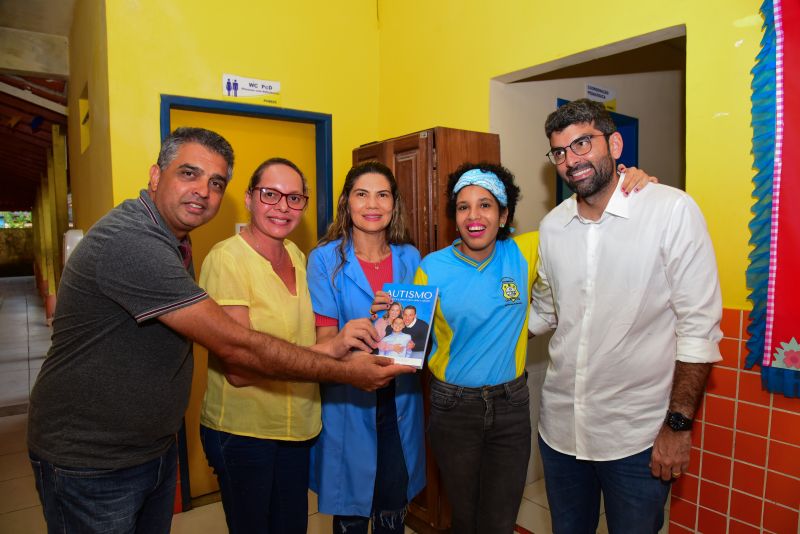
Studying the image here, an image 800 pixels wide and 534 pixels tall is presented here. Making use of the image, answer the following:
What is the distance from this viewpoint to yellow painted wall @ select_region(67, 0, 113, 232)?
2.99 metres

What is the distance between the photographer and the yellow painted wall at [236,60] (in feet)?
9.52

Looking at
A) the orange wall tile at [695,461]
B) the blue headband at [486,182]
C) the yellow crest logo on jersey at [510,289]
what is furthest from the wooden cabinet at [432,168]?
the orange wall tile at [695,461]

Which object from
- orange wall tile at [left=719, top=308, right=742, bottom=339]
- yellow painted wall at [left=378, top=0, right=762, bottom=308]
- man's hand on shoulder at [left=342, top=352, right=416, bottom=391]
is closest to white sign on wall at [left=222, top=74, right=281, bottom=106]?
yellow painted wall at [left=378, top=0, right=762, bottom=308]

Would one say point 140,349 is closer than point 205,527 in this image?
Yes

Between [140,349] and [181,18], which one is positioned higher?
[181,18]

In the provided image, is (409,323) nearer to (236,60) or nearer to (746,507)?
(746,507)

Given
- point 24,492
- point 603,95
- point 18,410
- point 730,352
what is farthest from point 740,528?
point 18,410

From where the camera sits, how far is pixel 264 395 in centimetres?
180

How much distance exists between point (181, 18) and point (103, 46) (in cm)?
47

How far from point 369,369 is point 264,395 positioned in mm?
386

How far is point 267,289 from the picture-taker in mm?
1814

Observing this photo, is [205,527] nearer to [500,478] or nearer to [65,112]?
[500,478]

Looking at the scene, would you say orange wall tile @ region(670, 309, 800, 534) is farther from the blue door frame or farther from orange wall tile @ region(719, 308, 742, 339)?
the blue door frame

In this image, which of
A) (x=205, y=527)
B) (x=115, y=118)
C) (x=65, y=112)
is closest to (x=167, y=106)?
(x=115, y=118)
